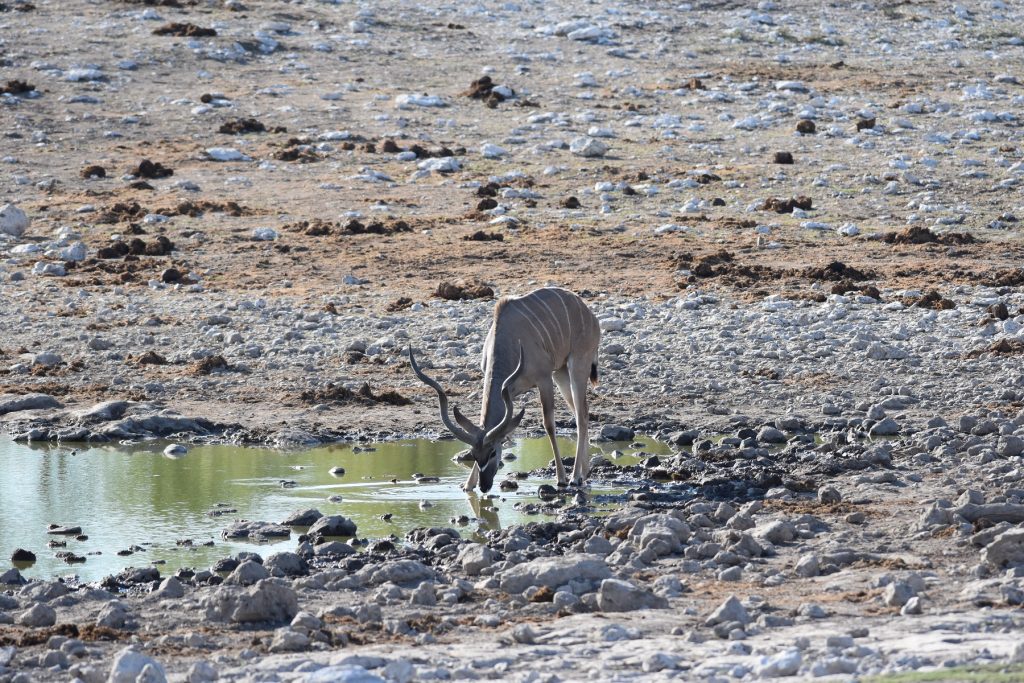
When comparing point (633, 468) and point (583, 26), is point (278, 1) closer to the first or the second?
point (583, 26)

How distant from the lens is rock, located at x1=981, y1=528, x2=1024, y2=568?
983 cm

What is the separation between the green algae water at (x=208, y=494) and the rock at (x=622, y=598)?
11.0 feet

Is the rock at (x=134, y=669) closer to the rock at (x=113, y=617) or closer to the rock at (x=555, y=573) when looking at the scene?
the rock at (x=113, y=617)

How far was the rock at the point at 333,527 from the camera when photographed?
1226 cm

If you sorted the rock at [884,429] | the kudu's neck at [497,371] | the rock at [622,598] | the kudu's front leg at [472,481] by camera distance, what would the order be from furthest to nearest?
the rock at [884,429], the kudu's neck at [497,371], the kudu's front leg at [472,481], the rock at [622,598]

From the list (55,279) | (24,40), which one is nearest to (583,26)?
(24,40)

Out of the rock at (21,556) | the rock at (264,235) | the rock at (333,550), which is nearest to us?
the rock at (333,550)

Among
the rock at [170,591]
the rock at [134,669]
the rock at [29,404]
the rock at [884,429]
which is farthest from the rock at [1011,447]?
the rock at [29,404]

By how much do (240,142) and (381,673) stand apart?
26725 mm

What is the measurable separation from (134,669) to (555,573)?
2.98 metres

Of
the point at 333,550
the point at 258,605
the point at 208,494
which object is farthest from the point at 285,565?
the point at 208,494

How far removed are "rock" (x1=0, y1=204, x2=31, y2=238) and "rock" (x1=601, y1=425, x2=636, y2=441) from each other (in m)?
13.6

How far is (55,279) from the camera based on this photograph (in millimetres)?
23531

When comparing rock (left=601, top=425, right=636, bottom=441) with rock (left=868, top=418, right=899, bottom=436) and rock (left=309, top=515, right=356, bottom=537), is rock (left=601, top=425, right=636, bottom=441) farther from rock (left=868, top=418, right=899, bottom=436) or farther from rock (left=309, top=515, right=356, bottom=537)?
rock (left=309, top=515, right=356, bottom=537)
